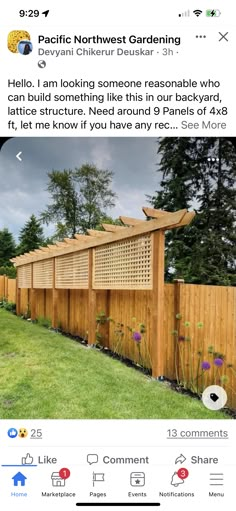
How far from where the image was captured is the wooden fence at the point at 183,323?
2.59 metres

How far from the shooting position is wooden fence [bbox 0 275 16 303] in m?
12.0

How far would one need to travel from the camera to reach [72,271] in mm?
6070

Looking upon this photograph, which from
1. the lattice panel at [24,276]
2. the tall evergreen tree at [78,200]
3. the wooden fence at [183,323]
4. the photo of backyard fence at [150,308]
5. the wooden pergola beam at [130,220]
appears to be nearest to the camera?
the wooden fence at [183,323]

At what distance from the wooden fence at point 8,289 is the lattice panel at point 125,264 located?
315 inches

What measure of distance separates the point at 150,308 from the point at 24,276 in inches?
281

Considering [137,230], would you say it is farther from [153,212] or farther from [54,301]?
[54,301]

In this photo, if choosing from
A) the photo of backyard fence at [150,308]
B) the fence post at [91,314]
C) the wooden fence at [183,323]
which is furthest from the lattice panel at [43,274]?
the wooden fence at [183,323]

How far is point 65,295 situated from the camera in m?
6.86
